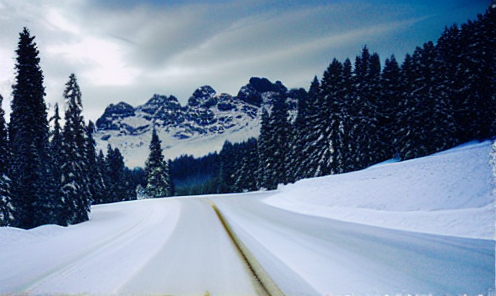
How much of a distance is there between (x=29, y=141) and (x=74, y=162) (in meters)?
4.26

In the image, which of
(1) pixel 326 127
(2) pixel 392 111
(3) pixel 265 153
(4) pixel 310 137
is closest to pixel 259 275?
(1) pixel 326 127

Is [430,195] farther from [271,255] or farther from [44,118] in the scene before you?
[44,118]

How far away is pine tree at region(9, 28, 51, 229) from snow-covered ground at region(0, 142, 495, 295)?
1379 cm

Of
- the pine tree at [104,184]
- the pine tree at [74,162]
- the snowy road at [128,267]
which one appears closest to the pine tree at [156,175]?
the pine tree at [104,184]

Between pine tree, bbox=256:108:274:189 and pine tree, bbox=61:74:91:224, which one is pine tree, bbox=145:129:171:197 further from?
pine tree, bbox=61:74:91:224

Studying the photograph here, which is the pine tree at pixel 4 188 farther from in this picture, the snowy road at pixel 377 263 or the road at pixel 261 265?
the snowy road at pixel 377 263

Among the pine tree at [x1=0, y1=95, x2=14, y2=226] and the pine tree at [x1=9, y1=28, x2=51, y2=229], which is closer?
the pine tree at [x1=9, y1=28, x2=51, y2=229]

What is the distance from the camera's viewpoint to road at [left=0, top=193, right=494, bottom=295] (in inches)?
120

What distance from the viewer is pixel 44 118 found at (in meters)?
19.6

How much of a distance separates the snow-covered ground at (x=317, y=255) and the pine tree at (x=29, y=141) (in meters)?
13.8

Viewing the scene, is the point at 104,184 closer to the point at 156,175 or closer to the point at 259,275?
the point at 156,175

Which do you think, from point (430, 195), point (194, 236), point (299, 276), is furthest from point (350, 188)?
point (299, 276)

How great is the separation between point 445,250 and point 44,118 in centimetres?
2341

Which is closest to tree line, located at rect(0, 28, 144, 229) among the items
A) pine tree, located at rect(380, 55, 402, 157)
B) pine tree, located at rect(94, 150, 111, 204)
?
pine tree, located at rect(94, 150, 111, 204)
